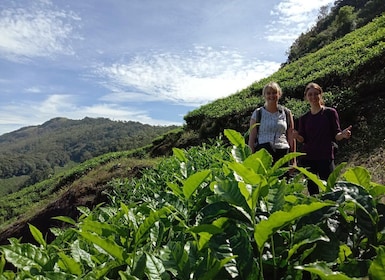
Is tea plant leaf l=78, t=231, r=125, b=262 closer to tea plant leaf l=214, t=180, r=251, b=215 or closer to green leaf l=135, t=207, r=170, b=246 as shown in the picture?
green leaf l=135, t=207, r=170, b=246

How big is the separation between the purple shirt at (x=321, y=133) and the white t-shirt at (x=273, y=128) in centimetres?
36

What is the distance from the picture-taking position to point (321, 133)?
480 cm

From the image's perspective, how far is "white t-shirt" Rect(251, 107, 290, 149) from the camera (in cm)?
477

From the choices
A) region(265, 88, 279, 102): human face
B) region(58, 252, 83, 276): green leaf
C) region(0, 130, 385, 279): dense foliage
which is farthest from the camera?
region(265, 88, 279, 102): human face

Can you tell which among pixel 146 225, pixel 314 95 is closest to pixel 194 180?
pixel 146 225

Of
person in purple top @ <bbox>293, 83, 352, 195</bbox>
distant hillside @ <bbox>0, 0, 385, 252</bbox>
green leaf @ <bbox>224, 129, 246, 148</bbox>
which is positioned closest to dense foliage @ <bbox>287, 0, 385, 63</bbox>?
distant hillside @ <bbox>0, 0, 385, 252</bbox>

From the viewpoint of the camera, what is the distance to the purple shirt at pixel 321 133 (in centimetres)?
476

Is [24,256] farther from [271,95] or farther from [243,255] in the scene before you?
[271,95]

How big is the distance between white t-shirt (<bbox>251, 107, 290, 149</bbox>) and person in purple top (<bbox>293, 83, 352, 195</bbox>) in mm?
197

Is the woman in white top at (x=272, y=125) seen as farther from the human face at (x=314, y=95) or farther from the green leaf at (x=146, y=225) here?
Answer: the green leaf at (x=146, y=225)

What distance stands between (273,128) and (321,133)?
25.5 inches

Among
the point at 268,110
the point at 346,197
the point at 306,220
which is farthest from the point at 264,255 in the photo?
the point at 268,110

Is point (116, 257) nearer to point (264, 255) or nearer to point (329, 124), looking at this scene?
point (264, 255)

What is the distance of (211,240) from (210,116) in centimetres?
1525
